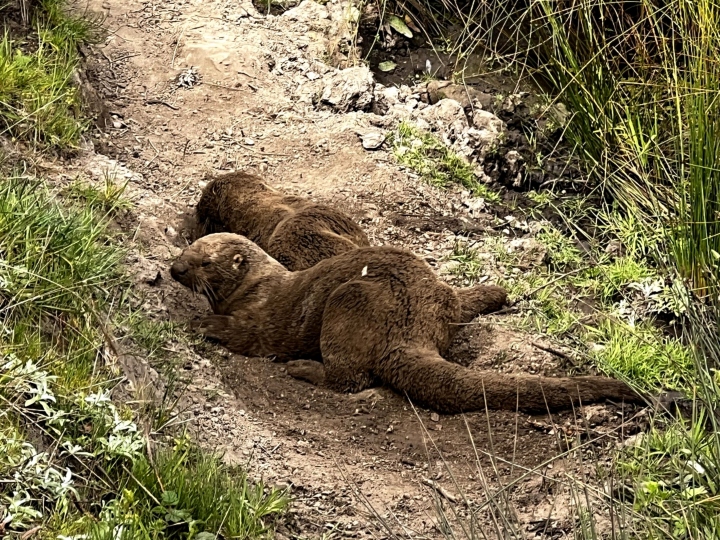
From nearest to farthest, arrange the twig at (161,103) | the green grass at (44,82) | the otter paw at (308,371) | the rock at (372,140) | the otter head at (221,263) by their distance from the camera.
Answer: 1. the otter paw at (308,371)
2. the green grass at (44,82)
3. the otter head at (221,263)
4. the rock at (372,140)
5. the twig at (161,103)

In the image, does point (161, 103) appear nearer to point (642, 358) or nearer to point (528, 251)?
point (528, 251)

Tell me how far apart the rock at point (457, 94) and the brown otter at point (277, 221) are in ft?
6.57

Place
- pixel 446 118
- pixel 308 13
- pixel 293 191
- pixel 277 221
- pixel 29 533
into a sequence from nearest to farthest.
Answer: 1. pixel 29 533
2. pixel 277 221
3. pixel 293 191
4. pixel 446 118
5. pixel 308 13

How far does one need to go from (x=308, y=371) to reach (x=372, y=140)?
2.54 metres

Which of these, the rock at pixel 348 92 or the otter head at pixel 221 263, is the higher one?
the rock at pixel 348 92

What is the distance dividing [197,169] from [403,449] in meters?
3.14

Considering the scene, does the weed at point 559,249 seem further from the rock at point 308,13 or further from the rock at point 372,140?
the rock at point 308,13

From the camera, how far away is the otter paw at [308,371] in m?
5.03

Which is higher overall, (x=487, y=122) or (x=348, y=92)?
(x=348, y=92)

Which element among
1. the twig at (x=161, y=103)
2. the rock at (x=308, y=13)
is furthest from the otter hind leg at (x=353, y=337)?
the rock at (x=308, y=13)

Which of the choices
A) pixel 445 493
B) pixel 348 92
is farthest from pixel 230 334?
pixel 348 92

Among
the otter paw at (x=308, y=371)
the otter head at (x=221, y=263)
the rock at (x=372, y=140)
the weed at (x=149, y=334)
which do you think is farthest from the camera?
the rock at (x=372, y=140)

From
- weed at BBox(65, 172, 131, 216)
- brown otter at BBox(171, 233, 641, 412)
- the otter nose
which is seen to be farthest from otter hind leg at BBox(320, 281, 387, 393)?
weed at BBox(65, 172, 131, 216)

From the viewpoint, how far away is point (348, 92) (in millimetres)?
7406
